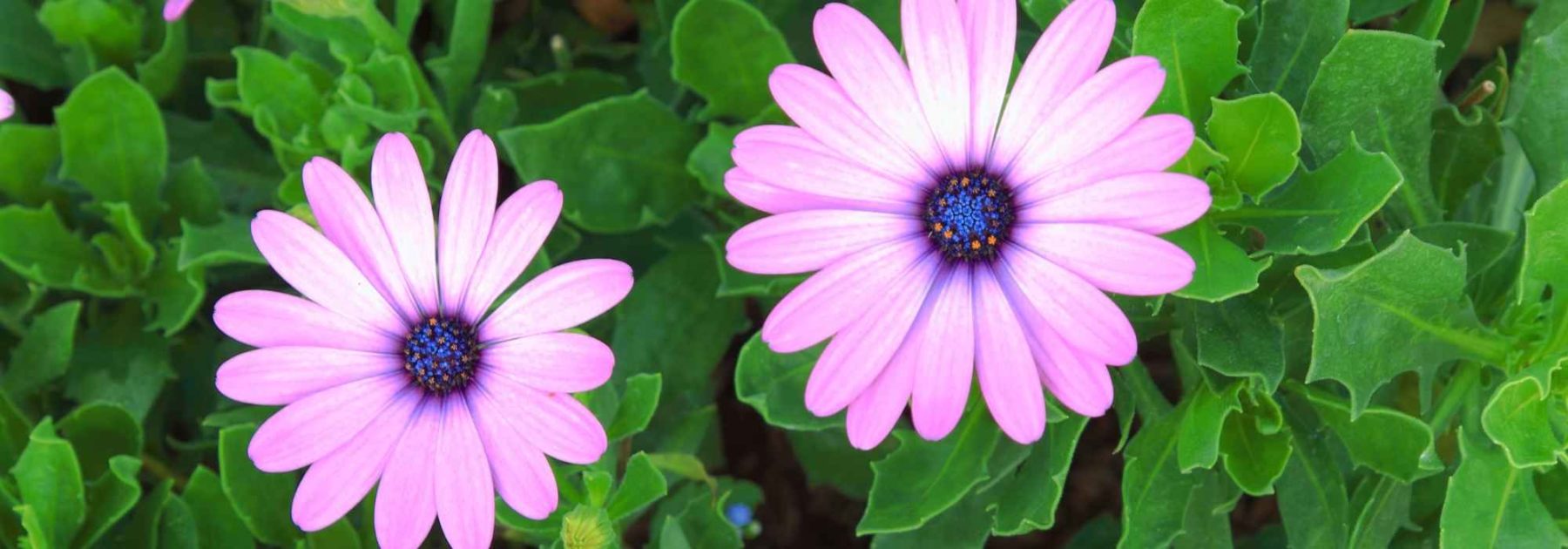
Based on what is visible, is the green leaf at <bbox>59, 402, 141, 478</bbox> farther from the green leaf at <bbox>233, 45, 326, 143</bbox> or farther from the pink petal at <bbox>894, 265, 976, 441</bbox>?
the pink petal at <bbox>894, 265, 976, 441</bbox>

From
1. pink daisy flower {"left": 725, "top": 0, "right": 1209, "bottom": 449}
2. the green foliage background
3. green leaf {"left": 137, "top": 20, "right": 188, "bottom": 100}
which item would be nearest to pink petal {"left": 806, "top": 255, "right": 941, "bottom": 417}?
pink daisy flower {"left": 725, "top": 0, "right": 1209, "bottom": 449}

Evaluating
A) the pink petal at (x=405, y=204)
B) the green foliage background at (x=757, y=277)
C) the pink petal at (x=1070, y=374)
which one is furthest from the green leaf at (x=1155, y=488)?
the pink petal at (x=405, y=204)

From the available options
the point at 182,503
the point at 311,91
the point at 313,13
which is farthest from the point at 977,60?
the point at 182,503

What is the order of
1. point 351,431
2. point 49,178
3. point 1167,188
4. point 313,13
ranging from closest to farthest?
point 1167,188
point 351,431
point 313,13
point 49,178

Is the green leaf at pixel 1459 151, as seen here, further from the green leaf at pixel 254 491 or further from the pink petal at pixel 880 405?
the green leaf at pixel 254 491

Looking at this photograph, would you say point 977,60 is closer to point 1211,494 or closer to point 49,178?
point 1211,494

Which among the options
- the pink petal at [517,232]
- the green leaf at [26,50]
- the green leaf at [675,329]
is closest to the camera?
the pink petal at [517,232]
